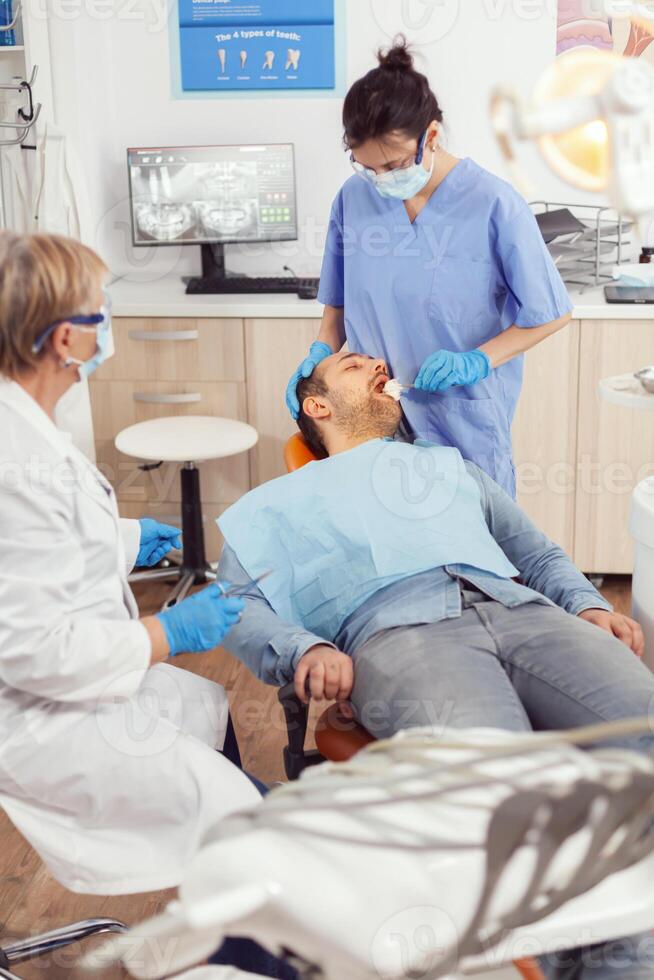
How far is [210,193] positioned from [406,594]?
2.02m

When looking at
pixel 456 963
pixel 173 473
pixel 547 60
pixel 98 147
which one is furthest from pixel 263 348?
pixel 456 963

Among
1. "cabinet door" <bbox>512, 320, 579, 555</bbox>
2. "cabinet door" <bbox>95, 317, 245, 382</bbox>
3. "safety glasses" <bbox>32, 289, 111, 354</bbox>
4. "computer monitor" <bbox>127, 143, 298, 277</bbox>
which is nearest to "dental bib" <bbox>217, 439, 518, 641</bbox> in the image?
"safety glasses" <bbox>32, 289, 111, 354</bbox>

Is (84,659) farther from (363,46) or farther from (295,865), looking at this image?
(363,46)

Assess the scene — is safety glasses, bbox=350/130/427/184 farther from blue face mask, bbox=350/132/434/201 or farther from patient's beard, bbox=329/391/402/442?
patient's beard, bbox=329/391/402/442

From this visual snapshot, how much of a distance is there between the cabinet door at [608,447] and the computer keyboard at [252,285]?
837 mm

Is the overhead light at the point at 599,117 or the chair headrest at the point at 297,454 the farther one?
the chair headrest at the point at 297,454

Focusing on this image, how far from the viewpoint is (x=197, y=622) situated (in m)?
1.30

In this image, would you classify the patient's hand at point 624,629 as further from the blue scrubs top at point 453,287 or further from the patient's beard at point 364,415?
the blue scrubs top at point 453,287

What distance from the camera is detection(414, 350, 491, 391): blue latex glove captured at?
2098 mm

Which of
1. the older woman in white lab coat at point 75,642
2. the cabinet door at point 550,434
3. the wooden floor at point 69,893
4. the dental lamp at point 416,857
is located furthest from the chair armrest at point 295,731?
the cabinet door at point 550,434

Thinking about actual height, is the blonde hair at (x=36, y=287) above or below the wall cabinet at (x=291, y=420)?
above

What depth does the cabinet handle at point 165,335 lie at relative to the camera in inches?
124

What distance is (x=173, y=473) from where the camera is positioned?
133 inches

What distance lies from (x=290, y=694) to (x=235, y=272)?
2278 mm
